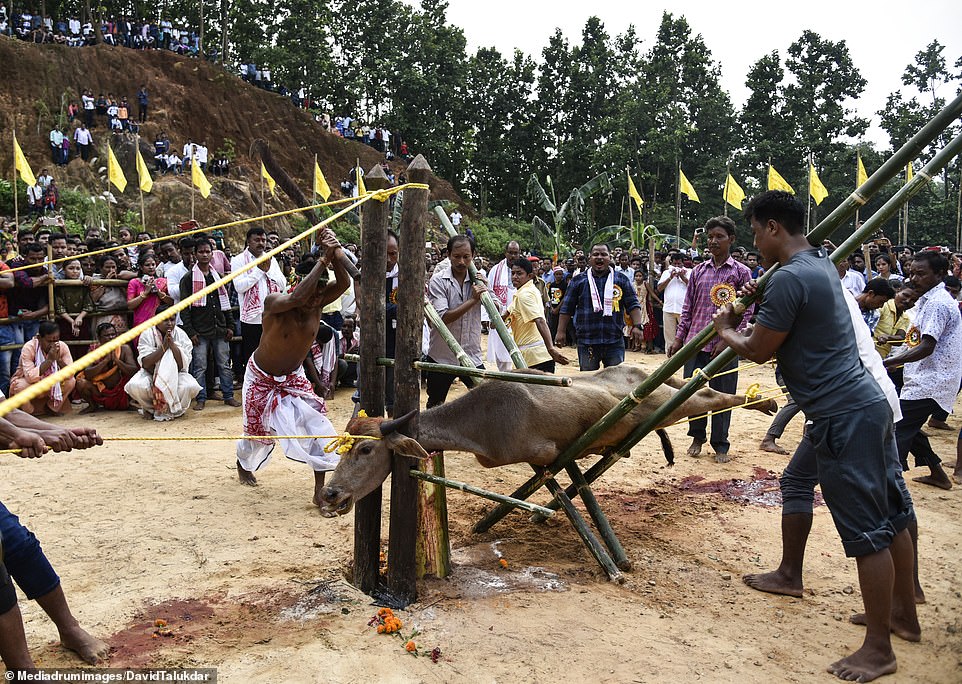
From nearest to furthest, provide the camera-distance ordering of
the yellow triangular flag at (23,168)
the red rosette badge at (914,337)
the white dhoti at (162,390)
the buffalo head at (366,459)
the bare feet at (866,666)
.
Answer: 1. the bare feet at (866,666)
2. the buffalo head at (366,459)
3. the red rosette badge at (914,337)
4. the white dhoti at (162,390)
5. the yellow triangular flag at (23,168)

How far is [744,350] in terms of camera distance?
3.59m

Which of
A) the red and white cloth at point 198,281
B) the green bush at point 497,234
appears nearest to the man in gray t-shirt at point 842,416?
the red and white cloth at point 198,281

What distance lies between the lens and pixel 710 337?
13.1 feet

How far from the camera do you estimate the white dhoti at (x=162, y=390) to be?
28.8ft

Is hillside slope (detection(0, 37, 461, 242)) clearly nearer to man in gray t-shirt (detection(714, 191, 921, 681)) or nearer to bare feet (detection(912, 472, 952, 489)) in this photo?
bare feet (detection(912, 472, 952, 489))

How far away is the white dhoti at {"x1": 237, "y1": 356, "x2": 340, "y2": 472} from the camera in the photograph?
582 centimetres

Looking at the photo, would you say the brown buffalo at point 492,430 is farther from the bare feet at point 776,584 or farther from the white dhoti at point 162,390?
the white dhoti at point 162,390

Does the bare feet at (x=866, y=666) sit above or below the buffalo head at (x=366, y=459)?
below

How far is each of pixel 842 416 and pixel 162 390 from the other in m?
7.65

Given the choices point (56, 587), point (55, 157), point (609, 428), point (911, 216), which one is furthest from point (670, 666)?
point (911, 216)

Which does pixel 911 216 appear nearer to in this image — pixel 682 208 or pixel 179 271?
pixel 682 208

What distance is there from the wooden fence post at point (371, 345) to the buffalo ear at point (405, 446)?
0.99 ft

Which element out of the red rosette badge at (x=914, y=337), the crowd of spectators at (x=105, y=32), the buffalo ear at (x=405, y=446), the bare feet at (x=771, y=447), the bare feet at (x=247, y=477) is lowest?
the bare feet at (x=247, y=477)

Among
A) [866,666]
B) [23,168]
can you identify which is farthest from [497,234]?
[866,666]
